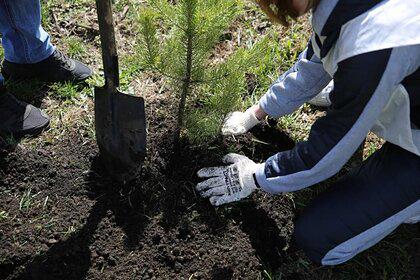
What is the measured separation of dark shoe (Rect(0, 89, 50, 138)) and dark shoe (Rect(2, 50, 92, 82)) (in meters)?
0.21

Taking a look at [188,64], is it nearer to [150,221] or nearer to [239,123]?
[239,123]

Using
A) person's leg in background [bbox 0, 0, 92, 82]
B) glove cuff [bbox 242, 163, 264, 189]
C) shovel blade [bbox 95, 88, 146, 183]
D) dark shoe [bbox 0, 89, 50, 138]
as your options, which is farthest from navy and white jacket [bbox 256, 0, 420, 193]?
person's leg in background [bbox 0, 0, 92, 82]

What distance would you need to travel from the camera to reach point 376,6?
1.45 meters

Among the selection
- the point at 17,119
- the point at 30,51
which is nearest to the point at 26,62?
the point at 30,51

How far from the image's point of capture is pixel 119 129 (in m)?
2.07

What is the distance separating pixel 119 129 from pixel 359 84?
106 centimetres

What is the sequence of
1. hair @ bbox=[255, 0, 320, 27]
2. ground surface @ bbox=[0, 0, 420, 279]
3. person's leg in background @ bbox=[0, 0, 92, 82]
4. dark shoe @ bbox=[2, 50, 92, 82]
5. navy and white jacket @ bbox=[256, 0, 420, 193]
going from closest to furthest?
navy and white jacket @ bbox=[256, 0, 420, 193], hair @ bbox=[255, 0, 320, 27], ground surface @ bbox=[0, 0, 420, 279], person's leg in background @ bbox=[0, 0, 92, 82], dark shoe @ bbox=[2, 50, 92, 82]

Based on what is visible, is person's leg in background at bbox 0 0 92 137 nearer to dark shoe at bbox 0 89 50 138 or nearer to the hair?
dark shoe at bbox 0 89 50 138

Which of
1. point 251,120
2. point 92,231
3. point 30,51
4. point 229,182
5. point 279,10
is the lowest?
point 92,231

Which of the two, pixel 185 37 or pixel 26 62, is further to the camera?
pixel 26 62

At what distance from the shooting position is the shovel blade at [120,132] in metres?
2.01

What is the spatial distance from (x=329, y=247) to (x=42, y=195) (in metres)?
1.31

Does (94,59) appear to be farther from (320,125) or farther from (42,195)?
(320,125)

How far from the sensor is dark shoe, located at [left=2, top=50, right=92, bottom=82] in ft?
8.27
